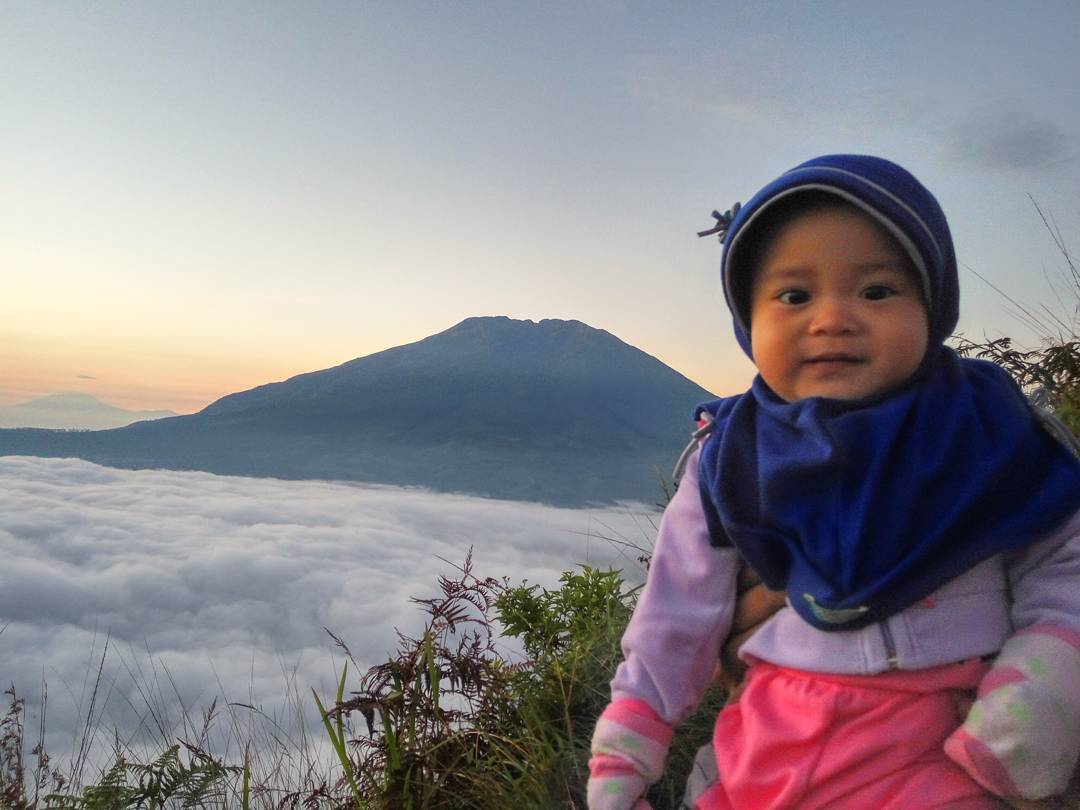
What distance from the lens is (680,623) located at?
158 centimetres

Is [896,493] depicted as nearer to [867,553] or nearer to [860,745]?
[867,553]

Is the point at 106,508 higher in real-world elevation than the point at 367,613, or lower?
higher

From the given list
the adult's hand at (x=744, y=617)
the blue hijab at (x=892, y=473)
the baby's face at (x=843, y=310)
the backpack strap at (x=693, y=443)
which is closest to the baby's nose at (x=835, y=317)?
the baby's face at (x=843, y=310)

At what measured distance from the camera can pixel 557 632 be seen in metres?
3.84

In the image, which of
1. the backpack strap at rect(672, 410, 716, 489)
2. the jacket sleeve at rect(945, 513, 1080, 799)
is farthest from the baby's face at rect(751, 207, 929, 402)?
the jacket sleeve at rect(945, 513, 1080, 799)

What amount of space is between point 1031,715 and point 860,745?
255mm

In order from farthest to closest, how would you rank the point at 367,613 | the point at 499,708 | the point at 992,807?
the point at 367,613, the point at 499,708, the point at 992,807

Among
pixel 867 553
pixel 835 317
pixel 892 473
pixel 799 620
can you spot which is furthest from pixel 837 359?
pixel 799 620

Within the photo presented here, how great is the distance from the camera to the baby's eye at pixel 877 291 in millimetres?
1457

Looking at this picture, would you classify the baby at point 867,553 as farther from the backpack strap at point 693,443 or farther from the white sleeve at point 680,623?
the backpack strap at point 693,443

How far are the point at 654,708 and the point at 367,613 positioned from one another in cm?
9996

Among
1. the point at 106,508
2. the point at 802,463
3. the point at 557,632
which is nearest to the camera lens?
the point at 802,463

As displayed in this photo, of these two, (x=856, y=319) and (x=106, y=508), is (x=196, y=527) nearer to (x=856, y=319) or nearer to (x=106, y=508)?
(x=106, y=508)

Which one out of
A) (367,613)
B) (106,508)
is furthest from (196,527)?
(367,613)
